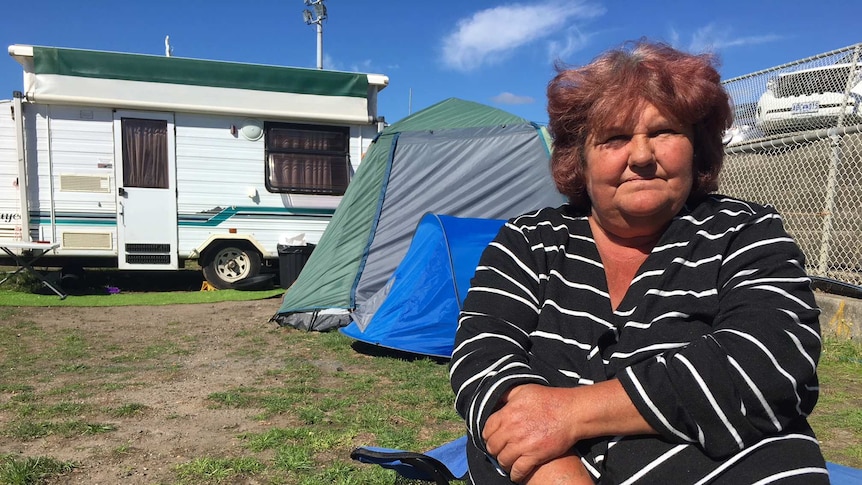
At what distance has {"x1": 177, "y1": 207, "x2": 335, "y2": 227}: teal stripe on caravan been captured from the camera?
773 centimetres

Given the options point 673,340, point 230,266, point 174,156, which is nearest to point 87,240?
point 174,156

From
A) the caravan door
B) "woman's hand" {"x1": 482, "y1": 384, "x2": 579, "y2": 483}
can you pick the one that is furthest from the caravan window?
"woman's hand" {"x1": 482, "y1": 384, "x2": 579, "y2": 483}

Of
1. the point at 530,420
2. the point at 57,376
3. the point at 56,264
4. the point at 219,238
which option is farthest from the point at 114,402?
the point at 56,264

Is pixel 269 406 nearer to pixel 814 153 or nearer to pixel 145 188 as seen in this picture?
pixel 814 153

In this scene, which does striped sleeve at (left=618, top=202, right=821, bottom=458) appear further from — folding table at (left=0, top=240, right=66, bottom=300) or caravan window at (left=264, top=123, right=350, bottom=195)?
folding table at (left=0, top=240, right=66, bottom=300)

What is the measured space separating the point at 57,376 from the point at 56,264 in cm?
460

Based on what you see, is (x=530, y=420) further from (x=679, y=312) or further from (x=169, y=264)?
(x=169, y=264)

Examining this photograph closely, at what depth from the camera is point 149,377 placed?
4.04 metres

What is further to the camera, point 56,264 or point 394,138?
point 56,264

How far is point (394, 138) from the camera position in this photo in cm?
549

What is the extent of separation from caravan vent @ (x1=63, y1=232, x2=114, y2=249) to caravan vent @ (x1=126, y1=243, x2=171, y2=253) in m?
0.23

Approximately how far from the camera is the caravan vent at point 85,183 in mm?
7328

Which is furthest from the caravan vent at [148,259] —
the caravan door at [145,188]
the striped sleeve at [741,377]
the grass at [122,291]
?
the striped sleeve at [741,377]

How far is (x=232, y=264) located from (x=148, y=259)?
106cm
